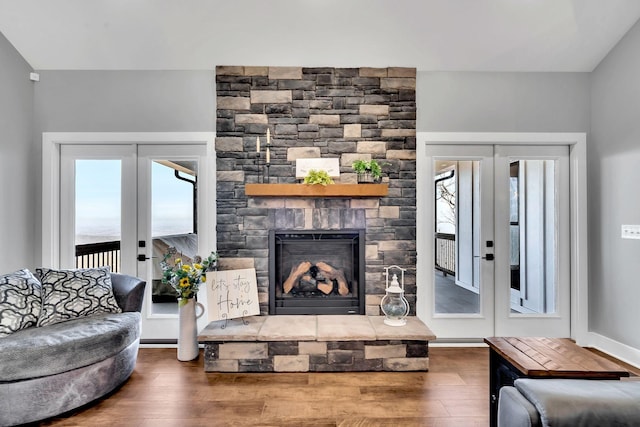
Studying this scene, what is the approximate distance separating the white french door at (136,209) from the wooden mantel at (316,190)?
0.72 m

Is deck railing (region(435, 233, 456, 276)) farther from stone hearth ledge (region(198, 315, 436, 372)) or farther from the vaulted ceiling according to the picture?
the vaulted ceiling

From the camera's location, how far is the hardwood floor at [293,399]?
2.20m

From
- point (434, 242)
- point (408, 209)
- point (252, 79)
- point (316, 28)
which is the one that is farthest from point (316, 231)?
point (316, 28)

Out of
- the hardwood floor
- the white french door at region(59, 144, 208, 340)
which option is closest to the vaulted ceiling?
the white french door at region(59, 144, 208, 340)

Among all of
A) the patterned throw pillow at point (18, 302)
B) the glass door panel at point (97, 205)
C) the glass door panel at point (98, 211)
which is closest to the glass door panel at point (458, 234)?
the glass door panel at point (97, 205)

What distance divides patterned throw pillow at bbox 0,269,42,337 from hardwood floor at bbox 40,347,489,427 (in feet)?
2.44

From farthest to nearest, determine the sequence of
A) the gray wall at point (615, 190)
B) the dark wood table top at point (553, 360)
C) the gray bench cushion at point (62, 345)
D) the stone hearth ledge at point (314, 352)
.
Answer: the gray wall at point (615, 190), the stone hearth ledge at point (314, 352), the gray bench cushion at point (62, 345), the dark wood table top at point (553, 360)

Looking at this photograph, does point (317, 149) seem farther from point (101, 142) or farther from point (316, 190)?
point (101, 142)

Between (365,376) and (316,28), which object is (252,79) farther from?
(365,376)

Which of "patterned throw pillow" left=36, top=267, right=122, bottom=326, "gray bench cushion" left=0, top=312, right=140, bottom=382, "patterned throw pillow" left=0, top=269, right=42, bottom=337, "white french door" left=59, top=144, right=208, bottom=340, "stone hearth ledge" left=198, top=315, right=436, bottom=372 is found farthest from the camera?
"white french door" left=59, top=144, right=208, bottom=340

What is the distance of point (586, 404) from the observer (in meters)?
1.11

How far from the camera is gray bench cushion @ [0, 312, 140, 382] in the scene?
2.09 meters

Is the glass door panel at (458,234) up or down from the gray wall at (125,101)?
down

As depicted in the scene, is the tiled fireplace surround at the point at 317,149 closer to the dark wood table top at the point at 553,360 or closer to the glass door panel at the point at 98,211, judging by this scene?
the glass door panel at the point at 98,211
